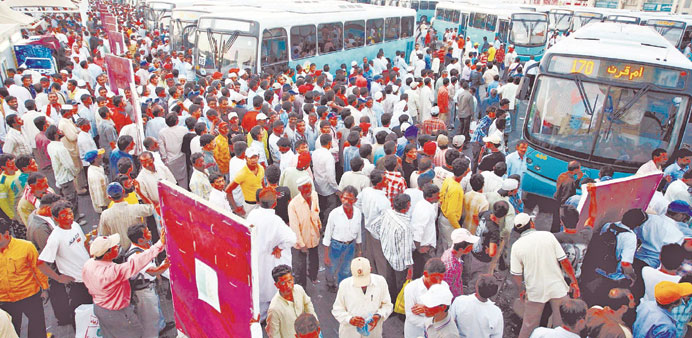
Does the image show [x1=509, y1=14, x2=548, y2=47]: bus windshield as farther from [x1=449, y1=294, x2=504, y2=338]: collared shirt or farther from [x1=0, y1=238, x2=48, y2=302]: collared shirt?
[x1=0, y1=238, x2=48, y2=302]: collared shirt

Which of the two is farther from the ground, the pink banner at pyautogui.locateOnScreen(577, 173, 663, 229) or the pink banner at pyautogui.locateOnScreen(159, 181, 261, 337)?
the pink banner at pyautogui.locateOnScreen(159, 181, 261, 337)

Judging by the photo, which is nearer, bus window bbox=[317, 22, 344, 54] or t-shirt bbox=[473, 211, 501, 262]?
t-shirt bbox=[473, 211, 501, 262]

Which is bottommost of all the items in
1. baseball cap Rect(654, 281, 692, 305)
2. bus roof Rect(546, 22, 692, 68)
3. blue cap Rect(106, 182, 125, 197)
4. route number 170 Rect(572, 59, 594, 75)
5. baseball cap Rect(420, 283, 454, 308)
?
baseball cap Rect(654, 281, 692, 305)

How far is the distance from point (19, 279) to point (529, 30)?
64.8 feet

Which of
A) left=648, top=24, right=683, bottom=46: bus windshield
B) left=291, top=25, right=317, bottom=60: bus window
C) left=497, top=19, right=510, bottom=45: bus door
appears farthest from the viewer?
left=497, top=19, right=510, bottom=45: bus door

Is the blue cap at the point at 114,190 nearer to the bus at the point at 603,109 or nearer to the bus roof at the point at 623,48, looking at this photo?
the bus at the point at 603,109

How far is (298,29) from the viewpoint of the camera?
12805mm

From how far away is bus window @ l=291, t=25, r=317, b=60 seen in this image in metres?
12.7

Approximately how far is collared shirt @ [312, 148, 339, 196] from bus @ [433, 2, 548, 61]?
15.6 meters

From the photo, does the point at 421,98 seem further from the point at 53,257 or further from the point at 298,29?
the point at 53,257

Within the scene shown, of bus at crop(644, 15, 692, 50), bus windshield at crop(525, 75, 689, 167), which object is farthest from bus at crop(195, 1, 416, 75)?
bus at crop(644, 15, 692, 50)

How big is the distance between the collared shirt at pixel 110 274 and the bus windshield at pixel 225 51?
28.6ft

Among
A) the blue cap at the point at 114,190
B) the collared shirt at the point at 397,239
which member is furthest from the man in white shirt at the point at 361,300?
the blue cap at the point at 114,190

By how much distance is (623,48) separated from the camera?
7168 mm
